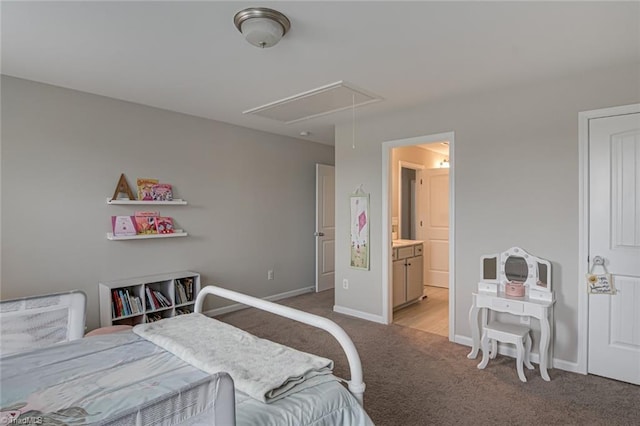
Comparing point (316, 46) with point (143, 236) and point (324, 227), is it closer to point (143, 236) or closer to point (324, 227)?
point (143, 236)

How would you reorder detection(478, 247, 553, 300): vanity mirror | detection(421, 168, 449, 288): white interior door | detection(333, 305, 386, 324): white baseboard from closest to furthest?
1. detection(478, 247, 553, 300): vanity mirror
2. detection(333, 305, 386, 324): white baseboard
3. detection(421, 168, 449, 288): white interior door

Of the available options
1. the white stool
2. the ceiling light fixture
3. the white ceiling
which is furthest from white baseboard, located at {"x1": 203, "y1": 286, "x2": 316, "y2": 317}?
the ceiling light fixture

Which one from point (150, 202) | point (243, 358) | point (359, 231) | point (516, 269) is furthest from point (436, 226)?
point (243, 358)

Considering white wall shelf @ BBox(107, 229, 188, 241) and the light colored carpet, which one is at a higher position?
white wall shelf @ BBox(107, 229, 188, 241)

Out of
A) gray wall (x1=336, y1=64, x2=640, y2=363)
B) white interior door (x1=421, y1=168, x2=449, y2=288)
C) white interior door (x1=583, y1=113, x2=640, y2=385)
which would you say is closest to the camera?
white interior door (x1=583, y1=113, x2=640, y2=385)

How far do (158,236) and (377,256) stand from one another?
2.45 metres

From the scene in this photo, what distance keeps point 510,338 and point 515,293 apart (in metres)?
0.39

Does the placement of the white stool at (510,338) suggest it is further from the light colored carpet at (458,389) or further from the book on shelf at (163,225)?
the book on shelf at (163,225)

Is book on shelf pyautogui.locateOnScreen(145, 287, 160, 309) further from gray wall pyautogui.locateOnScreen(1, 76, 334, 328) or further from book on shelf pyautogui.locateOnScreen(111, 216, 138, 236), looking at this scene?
book on shelf pyautogui.locateOnScreen(111, 216, 138, 236)

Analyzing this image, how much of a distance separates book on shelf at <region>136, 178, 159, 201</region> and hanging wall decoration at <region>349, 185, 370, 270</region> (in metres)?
2.29

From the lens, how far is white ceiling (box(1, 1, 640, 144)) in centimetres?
195

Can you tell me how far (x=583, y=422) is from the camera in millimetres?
2195

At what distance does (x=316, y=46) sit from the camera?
2369 millimetres

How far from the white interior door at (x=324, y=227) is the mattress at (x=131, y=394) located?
3837mm
